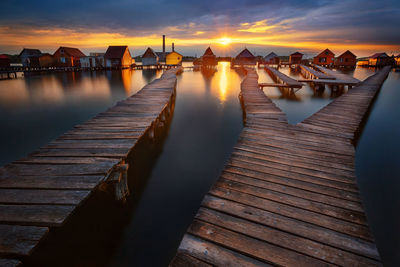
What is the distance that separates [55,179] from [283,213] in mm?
3940

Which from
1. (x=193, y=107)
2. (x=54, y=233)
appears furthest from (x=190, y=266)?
(x=193, y=107)

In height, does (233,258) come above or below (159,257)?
above

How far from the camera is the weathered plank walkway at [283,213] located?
250 centimetres

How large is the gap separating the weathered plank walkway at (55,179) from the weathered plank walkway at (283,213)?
1819 millimetres

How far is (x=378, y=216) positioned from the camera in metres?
4.76

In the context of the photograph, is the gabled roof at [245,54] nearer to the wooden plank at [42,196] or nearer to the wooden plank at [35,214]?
the wooden plank at [42,196]

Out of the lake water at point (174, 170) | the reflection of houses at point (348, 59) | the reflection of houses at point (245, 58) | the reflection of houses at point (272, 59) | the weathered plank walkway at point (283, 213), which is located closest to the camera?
the weathered plank walkway at point (283, 213)

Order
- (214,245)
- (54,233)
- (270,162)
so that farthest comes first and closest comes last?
(270,162) → (54,233) → (214,245)

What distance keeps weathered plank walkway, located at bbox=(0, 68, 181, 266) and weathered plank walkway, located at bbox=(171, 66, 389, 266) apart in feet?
5.97

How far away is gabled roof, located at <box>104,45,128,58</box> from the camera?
162 feet

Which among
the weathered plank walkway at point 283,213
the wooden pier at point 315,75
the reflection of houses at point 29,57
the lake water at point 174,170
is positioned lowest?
the lake water at point 174,170

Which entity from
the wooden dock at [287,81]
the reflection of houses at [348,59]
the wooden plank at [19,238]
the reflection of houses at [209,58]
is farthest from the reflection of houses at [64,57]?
the reflection of houses at [348,59]

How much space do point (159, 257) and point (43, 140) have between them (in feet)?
28.8

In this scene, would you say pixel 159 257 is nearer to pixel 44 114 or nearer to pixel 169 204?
pixel 169 204
